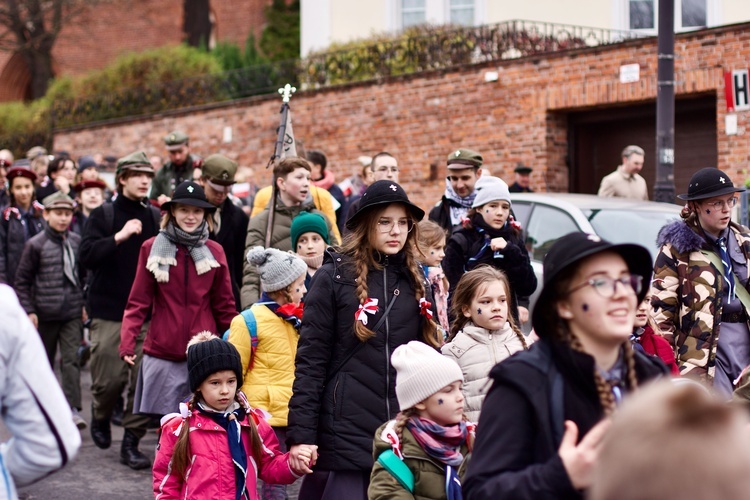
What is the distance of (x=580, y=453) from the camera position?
9.73 feet

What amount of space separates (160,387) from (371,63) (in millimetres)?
13526

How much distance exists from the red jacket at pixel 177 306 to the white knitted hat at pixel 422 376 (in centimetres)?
328

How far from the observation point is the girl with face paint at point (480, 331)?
5895 mm

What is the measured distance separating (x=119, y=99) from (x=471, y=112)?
11007mm

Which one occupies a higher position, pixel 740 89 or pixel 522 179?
pixel 740 89

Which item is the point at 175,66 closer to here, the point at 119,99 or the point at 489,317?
the point at 119,99

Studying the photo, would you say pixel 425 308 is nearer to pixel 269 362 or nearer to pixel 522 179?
pixel 269 362

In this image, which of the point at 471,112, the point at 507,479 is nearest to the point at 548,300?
the point at 507,479

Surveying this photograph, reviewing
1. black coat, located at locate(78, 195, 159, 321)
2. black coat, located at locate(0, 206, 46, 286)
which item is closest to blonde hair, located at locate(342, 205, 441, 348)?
black coat, located at locate(78, 195, 159, 321)

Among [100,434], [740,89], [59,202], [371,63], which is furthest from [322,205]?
[371,63]

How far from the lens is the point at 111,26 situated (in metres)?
39.1

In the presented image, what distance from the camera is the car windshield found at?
10.2 meters

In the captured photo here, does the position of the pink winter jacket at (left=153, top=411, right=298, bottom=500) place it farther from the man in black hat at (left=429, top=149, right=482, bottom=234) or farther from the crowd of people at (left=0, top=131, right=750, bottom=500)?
the man in black hat at (left=429, top=149, right=482, bottom=234)

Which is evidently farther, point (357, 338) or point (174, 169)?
point (174, 169)
